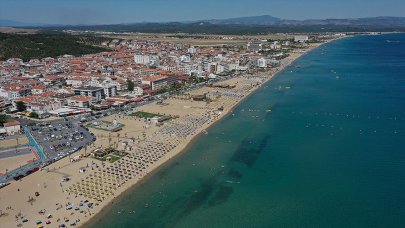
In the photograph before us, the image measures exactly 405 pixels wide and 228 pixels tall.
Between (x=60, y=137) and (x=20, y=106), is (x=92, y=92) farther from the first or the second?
(x=60, y=137)

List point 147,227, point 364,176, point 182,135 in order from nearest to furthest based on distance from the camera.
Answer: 1. point 147,227
2. point 364,176
3. point 182,135

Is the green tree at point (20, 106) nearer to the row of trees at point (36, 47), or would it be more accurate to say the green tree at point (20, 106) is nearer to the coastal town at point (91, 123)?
the coastal town at point (91, 123)

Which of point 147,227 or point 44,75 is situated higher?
point 44,75

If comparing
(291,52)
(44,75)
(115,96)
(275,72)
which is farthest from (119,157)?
(291,52)

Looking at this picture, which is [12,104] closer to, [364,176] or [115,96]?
[115,96]

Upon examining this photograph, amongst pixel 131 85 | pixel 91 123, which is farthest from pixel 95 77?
pixel 91 123

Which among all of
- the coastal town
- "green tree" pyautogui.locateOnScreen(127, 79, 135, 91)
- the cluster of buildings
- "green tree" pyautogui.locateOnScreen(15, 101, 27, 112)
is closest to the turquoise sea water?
the coastal town

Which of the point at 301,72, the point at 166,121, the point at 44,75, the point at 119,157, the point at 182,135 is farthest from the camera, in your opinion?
the point at 301,72
